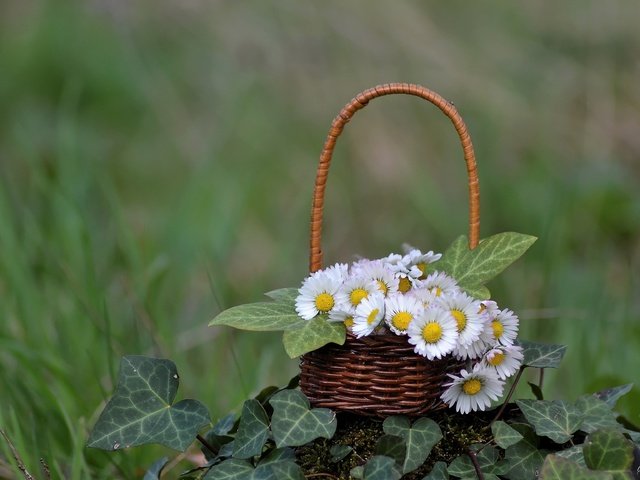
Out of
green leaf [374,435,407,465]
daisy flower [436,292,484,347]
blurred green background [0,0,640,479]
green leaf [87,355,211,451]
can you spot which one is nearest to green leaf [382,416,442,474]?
green leaf [374,435,407,465]

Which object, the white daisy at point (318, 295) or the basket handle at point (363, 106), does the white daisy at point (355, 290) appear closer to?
the white daisy at point (318, 295)

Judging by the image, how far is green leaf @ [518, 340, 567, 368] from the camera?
3.71 ft

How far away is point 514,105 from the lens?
341 cm

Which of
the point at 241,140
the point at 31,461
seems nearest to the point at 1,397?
the point at 31,461

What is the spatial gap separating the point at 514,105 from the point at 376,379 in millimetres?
2551

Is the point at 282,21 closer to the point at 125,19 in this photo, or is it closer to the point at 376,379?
the point at 125,19

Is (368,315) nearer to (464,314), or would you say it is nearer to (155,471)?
(464,314)

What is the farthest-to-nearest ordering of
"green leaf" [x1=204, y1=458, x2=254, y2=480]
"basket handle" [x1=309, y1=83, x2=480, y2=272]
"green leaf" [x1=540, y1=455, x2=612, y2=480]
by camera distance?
"basket handle" [x1=309, y1=83, x2=480, y2=272]
"green leaf" [x1=204, y1=458, x2=254, y2=480]
"green leaf" [x1=540, y1=455, x2=612, y2=480]

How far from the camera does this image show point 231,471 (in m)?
1.05

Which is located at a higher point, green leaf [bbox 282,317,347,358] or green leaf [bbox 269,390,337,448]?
green leaf [bbox 282,317,347,358]

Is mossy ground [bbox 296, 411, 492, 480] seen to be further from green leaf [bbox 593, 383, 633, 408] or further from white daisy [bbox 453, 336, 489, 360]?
green leaf [bbox 593, 383, 633, 408]

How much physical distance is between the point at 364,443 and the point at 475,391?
151mm

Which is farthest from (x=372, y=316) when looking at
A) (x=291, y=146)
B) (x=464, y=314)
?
(x=291, y=146)

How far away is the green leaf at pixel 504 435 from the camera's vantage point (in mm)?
1023
